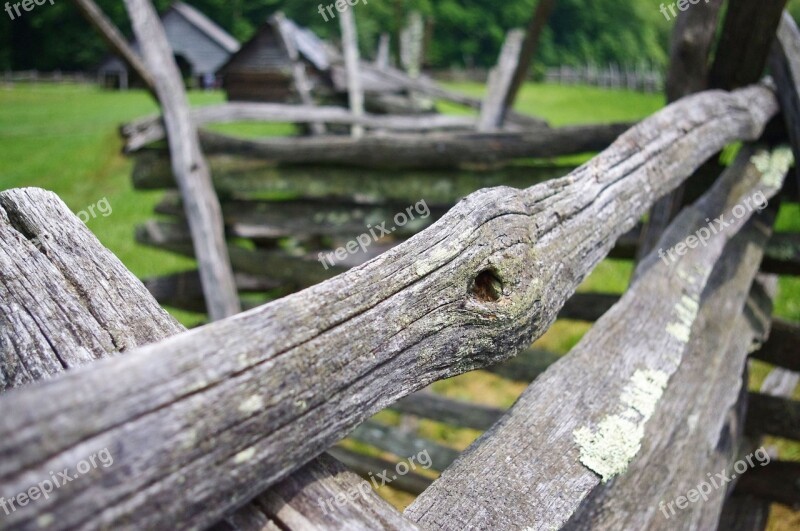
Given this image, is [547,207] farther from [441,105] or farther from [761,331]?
[441,105]

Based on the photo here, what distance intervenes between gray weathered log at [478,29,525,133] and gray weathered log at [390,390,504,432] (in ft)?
6.16

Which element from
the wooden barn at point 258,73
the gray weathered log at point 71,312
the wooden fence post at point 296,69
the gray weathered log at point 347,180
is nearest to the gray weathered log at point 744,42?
the gray weathered log at point 347,180

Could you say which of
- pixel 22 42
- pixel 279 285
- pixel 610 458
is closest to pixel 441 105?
pixel 22 42

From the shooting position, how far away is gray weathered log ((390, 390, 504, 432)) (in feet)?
11.4

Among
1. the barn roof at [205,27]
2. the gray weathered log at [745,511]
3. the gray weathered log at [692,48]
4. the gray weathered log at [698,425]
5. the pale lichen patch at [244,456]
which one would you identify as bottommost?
the gray weathered log at [745,511]

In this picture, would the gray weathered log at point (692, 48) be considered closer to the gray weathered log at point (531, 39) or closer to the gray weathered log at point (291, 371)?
the gray weathered log at point (531, 39)

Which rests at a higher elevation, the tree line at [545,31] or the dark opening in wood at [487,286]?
the tree line at [545,31]

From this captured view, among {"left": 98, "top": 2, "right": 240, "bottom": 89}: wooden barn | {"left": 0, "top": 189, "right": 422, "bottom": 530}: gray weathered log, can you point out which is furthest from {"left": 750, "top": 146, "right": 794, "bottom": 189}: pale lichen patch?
{"left": 98, "top": 2, "right": 240, "bottom": 89}: wooden barn

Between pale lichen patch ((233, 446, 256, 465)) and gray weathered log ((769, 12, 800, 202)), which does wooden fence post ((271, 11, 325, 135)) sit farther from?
pale lichen patch ((233, 446, 256, 465))

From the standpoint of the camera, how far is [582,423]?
112 cm

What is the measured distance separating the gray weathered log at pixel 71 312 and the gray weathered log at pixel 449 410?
8.77 ft

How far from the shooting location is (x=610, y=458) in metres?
1.08

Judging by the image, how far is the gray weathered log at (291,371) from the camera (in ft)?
1.77

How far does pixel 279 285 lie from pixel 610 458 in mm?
3388
